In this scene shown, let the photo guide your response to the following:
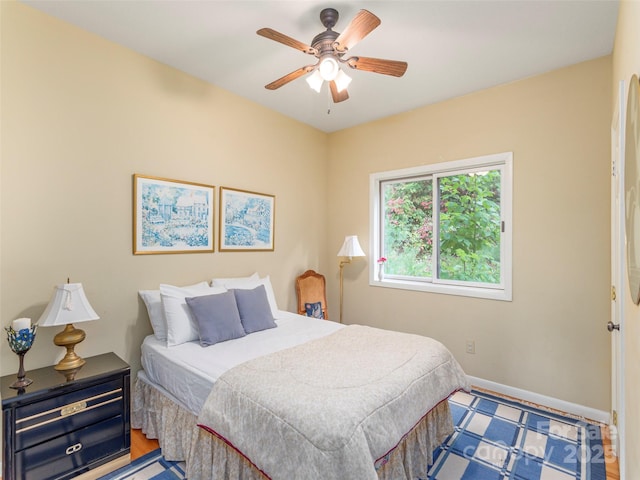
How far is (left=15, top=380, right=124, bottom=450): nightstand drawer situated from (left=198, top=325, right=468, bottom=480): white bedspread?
0.72m

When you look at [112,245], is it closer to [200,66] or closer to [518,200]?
[200,66]

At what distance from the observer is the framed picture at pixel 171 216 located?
2520mm

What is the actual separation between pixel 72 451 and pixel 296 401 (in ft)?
4.70

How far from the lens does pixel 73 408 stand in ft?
6.05

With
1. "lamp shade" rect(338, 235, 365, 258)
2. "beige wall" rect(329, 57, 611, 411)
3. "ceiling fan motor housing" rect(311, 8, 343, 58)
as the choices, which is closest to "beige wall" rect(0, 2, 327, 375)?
"lamp shade" rect(338, 235, 365, 258)

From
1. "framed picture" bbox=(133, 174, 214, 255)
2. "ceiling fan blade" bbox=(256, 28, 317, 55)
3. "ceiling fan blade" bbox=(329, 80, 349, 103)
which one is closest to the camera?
"ceiling fan blade" bbox=(256, 28, 317, 55)

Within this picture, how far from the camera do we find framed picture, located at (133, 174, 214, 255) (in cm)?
252

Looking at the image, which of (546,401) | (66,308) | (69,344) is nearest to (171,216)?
(66,308)

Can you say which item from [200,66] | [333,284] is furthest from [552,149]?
[200,66]

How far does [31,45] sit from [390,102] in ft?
9.31

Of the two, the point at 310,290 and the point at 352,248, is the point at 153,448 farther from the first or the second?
the point at 352,248

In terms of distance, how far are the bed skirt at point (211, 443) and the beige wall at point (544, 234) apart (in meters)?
1.08

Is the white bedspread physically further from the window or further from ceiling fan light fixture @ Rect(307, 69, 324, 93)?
ceiling fan light fixture @ Rect(307, 69, 324, 93)

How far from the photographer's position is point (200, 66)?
8.79 feet
